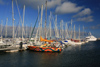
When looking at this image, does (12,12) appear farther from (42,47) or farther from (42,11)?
(42,47)

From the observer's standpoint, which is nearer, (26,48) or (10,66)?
(10,66)

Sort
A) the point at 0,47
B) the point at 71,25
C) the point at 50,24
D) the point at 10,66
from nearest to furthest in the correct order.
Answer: the point at 10,66
the point at 0,47
the point at 50,24
the point at 71,25

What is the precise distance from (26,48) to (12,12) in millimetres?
16289

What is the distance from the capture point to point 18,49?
36188mm

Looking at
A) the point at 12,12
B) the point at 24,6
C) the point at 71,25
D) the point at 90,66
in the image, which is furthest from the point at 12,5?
the point at 71,25

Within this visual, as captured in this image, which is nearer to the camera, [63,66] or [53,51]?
[63,66]

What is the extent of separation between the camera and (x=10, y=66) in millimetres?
19500

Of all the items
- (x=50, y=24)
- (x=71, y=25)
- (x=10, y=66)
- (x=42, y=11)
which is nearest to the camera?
(x=10, y=66)

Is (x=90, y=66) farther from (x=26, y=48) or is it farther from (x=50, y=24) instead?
(x=50, y=24)

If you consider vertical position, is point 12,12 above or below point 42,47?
above

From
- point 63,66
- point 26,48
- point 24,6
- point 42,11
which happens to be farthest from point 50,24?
point 63,66

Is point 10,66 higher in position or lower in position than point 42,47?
lower

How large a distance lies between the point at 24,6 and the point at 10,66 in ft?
124

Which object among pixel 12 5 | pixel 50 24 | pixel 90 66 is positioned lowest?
pixel 90 66
